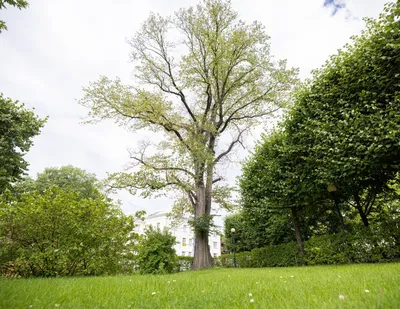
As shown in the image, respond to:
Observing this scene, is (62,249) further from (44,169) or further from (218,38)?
(44,169)

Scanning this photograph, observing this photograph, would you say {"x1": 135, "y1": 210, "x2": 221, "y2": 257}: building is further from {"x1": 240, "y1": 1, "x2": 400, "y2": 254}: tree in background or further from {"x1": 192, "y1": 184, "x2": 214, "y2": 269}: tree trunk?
{"x1": 240, "y1": 1, "x2": 400, "y2": 254}: tree in background

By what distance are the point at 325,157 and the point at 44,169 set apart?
35.1 metres

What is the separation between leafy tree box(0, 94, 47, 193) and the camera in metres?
13.4

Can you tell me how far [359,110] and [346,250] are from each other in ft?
20.2

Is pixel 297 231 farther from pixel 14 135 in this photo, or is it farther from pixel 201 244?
pixel 14 135

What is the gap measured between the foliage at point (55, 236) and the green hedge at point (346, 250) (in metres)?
9.52

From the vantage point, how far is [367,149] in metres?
7.95

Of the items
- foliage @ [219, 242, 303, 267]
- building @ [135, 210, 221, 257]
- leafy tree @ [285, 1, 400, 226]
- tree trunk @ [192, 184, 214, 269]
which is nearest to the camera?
leafy tree @ [285, 1, 400, 226]

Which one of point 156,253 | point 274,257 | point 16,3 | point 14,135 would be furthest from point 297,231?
point 14,135

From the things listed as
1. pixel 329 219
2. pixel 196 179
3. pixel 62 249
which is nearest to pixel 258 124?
pixel 196 179

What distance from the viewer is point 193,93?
674 inches

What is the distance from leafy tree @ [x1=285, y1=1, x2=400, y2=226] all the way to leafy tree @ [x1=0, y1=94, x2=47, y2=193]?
15.7m

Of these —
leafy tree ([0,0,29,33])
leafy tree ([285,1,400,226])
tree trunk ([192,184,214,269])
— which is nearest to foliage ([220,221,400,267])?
leafy tree ([285,1,400,226])

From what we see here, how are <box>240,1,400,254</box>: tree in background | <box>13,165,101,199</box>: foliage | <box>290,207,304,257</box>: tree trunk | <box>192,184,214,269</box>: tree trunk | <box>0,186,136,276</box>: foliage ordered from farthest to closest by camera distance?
1. <box>13,165,101,199</box>: foliage
2. <box>192,184,214,269</box>: tree trunk
3. <box>290,207,304,257</box>: tree trunk
4. <box>240,1,400,254</box>: tree in background
5. <box>0,186,136,276</box>: foliage
